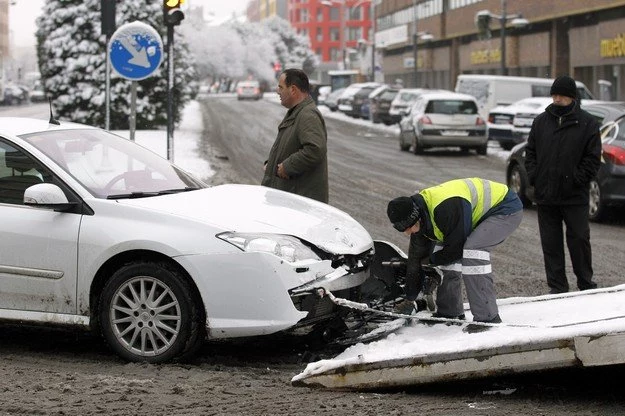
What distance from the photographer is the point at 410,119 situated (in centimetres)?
3041

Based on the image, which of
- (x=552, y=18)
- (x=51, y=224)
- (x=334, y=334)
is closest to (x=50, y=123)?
(x=51, y=224)

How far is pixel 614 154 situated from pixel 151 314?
29.6 feet

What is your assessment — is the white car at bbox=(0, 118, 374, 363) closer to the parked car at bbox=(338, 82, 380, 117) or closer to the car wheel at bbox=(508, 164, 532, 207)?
the car wheel at bbox=(508, 164, 532, 207)

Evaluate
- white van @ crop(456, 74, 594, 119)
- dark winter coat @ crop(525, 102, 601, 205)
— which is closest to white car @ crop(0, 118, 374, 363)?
dark winter coat @ crop(525, 102, 601, 205)

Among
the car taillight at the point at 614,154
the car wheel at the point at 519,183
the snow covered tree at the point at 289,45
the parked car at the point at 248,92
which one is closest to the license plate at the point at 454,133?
the car wheel at the point at 519,183

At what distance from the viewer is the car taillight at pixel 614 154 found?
14.1 metres

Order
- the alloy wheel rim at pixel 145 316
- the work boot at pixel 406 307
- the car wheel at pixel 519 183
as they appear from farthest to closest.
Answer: the car wheel at pixel 519 183 < the work boot at pixel 406 307 < the alloy wheel rim at pixel 145 316

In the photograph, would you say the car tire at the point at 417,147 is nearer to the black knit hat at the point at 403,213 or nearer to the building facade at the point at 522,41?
the building facade at the point at 522,41

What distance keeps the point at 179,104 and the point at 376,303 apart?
31.9 metres

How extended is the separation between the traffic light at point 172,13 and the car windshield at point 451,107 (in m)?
15.5

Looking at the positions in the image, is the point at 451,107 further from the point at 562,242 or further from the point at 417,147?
the point at 562,242

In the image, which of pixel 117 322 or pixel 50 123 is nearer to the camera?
pixel 117 322

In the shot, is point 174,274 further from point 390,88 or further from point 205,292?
point 390,88

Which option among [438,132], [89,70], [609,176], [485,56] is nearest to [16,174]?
[609,176]
